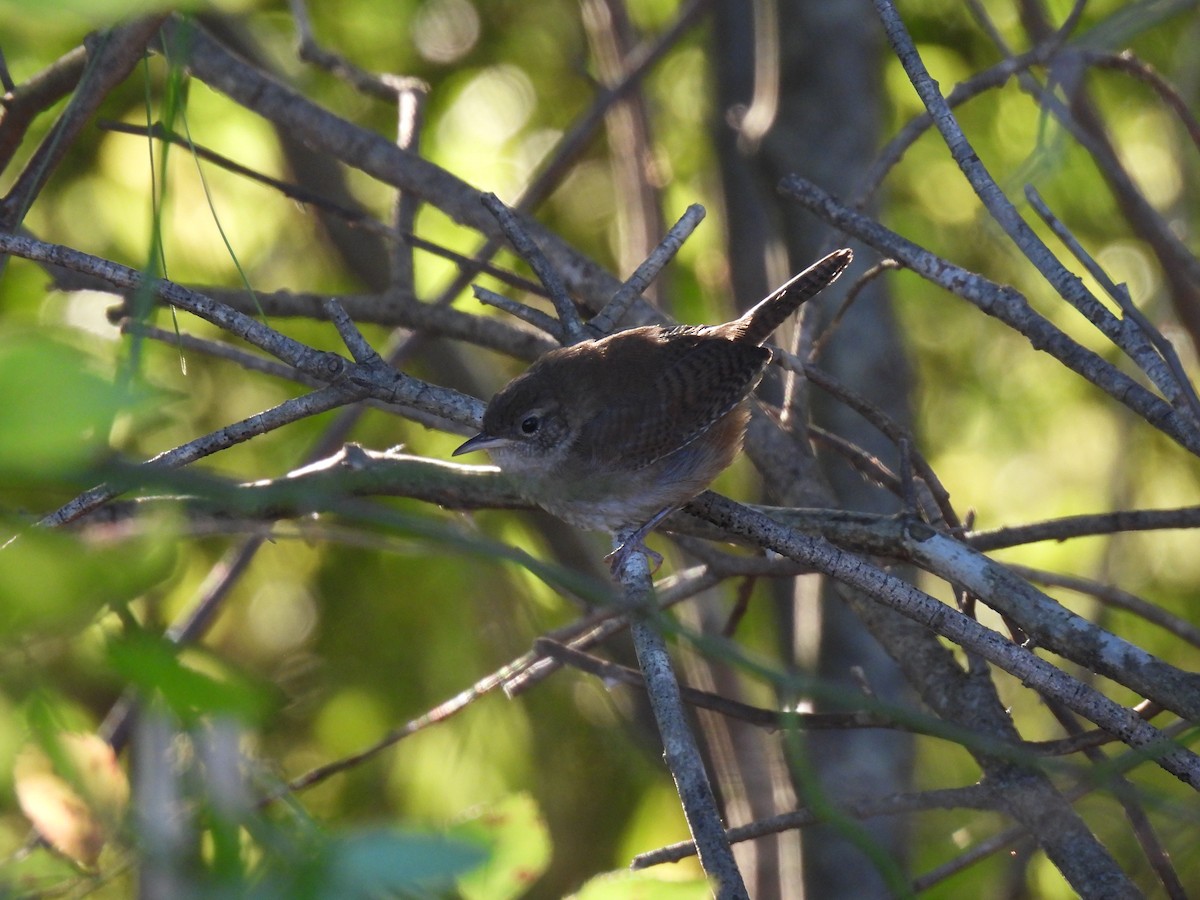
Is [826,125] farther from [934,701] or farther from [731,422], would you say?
[934,701]

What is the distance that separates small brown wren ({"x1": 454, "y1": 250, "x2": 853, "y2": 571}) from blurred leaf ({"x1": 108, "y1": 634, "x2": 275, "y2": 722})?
2.18 metres

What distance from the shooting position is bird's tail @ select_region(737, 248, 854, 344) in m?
3.19

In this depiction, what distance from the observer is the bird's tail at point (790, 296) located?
3.19m

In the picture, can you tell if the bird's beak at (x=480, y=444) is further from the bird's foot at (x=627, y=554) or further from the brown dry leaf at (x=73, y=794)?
the brown dry leaf at (x=73, y=794)

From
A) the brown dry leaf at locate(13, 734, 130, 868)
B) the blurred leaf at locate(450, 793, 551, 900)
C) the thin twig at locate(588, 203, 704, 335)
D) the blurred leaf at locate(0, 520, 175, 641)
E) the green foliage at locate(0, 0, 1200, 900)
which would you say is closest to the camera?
the blurred leaf at locate(0, 520, 175, 641)

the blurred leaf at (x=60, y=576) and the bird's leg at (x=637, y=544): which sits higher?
the bird's leg at (x=637, y=544)

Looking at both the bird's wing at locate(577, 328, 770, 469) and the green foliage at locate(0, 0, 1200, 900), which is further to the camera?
the green foliage at locate(0, 0, 1200, 900)

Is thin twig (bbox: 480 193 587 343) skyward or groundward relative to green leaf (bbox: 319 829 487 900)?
skyward

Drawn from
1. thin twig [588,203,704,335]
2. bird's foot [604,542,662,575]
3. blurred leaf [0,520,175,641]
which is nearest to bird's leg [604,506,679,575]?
bird's foot [604,542,662,575]

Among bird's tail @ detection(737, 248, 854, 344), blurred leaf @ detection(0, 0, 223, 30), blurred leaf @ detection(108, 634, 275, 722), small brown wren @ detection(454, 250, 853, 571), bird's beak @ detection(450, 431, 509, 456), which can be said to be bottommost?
blurred leaf @ detection(108, 634, 275, 722)

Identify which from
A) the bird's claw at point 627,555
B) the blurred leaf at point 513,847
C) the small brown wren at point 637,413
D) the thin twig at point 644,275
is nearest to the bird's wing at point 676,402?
the small brown wren at point 637,413

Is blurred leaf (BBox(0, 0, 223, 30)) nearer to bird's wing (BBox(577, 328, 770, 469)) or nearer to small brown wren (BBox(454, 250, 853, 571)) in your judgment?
small brown wren (BBox(454, 250, 853, 571))

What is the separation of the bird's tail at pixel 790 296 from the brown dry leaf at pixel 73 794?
2301 millimetres

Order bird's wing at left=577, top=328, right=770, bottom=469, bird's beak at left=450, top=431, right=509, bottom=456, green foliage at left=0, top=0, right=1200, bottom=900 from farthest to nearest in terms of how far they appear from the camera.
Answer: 1. green foliage at left=0, top=0, right=1200, bottom=900
2. bird's wing at left=577, top=328, right=770, bottom=469
3. bird's beak at left=450, top=431, right=509, bottom=456
